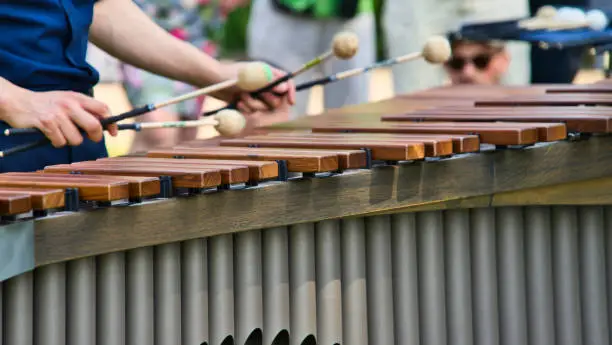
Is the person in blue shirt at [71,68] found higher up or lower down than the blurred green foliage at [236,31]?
lower down

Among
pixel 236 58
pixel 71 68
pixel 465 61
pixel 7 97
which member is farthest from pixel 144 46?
pixel 236 58

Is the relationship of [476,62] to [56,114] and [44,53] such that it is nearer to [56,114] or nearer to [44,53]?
[44,53]

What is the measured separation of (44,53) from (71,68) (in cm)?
9

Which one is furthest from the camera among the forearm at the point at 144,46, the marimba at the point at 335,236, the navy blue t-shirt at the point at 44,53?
the forearm at the point at 144,46

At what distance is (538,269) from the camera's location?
4043 mm

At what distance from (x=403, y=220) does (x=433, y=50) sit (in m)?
1.01

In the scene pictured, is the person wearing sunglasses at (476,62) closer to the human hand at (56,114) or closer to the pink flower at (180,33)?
the pink flower at (180,33)

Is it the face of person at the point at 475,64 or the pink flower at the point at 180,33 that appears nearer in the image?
the face of person at the point at 475,64

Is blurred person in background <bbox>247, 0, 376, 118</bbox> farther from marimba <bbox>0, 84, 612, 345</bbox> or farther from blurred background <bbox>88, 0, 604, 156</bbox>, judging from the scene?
blurred background <bbox>88, 0, 604, 156</bbox>

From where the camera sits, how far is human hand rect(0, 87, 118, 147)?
3463mm

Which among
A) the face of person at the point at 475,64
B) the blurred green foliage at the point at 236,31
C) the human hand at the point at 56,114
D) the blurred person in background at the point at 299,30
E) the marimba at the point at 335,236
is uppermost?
the blurred green foliage at the point at 236,31

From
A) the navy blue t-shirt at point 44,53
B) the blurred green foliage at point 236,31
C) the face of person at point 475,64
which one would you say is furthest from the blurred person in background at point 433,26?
the blurred green foliage at point 236,31

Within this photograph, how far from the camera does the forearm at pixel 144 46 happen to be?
4.36 metres

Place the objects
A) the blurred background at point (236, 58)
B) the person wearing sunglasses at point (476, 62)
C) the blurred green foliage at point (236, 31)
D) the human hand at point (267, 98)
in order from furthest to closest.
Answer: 1. the blurred green foliage at point (236, 31)
2. the blurred background at point (236, 58)
3. the person wearing sunglasses at point (476, 62)
4. the human hand at point (267, 98)
